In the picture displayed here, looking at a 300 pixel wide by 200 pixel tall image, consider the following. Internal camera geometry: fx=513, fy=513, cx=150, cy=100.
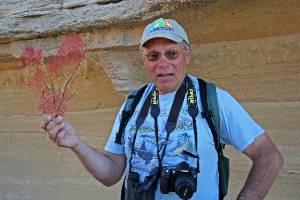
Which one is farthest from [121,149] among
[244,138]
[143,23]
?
[143,23]

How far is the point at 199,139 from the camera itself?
1.54 metres

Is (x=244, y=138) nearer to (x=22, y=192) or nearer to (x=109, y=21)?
(x=109, y=21)

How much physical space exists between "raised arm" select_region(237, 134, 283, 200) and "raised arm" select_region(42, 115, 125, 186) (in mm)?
453

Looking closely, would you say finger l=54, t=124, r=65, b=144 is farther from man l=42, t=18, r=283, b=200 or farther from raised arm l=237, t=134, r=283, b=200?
raised arm l=237, t=134, r=283, b=200

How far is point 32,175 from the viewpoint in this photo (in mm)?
4441

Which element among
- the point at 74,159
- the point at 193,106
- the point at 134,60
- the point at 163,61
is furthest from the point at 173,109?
the point at 74,159

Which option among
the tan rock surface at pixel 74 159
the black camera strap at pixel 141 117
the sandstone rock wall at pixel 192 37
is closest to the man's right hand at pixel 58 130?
the black camera strap at pixel 141 117

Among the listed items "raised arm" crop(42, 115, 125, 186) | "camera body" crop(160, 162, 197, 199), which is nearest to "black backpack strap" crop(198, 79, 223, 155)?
"camera body" crop(160, 162, 197, 199)

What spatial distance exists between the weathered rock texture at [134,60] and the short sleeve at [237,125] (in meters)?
1.27

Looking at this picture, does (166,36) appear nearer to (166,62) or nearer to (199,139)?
(166,62)

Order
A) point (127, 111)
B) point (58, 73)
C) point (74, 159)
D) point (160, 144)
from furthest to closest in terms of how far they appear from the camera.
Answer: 1. point (74, 159)
2. point (58, 73)
3. point (127, 111)
4. point (160, 144)

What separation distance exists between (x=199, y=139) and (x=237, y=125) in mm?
120

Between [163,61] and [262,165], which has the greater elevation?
[163,61]

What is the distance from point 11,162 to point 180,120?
134 inches
